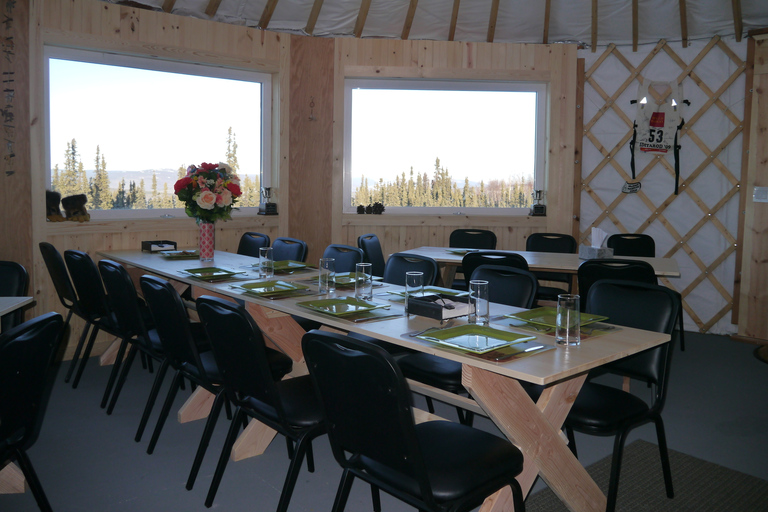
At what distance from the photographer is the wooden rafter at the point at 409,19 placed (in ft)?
16.9

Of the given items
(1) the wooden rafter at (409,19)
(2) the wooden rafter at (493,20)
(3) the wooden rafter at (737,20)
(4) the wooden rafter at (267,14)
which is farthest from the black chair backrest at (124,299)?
(3) the wooden rafter at (737,20)

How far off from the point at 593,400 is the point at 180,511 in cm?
153

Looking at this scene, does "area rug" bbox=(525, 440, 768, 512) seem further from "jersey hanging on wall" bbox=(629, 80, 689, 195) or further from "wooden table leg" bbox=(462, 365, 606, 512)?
"jersey hanging on wall" bbox=(629, 80, 689, 195)

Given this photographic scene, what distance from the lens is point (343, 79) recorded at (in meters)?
5.28

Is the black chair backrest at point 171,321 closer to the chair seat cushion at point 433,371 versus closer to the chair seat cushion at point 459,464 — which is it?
the chair seat cushion at point 433,371

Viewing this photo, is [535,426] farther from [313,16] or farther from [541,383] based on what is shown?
[313,16]

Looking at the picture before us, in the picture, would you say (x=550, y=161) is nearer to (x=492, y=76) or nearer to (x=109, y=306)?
(x=492, y=76)

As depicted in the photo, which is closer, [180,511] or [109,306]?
[180,511]

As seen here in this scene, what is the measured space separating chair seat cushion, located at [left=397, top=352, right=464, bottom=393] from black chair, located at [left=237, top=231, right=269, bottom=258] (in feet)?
6.62

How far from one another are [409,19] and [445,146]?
1144 mm

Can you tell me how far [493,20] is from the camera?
5293 millimetres

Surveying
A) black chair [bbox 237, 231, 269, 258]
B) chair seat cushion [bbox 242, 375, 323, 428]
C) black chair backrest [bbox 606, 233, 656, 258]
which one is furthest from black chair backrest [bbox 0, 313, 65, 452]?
black chair backrest [bbox 606, 233, 656, 258]

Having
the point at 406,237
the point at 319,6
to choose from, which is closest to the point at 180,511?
the point at 406,237

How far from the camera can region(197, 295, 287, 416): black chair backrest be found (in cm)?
194
